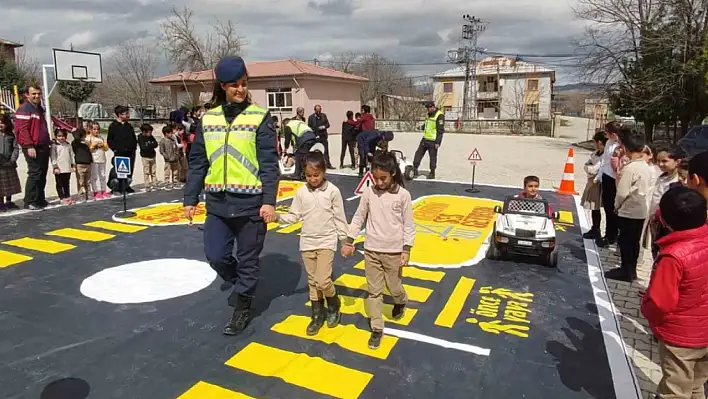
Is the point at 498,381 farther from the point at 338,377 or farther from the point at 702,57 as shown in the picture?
the point at 702,57

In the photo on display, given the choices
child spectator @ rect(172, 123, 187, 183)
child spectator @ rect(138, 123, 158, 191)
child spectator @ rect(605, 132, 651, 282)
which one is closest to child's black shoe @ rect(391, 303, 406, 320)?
child spectator @ rect(605, 132, 651, 282)

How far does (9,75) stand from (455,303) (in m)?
33.6

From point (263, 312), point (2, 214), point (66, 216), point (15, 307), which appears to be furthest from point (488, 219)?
point (2, 214)

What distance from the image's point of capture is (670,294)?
236cm

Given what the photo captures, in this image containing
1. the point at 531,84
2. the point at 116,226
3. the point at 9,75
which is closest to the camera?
the point at 116,226

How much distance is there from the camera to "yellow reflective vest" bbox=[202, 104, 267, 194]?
358 cm

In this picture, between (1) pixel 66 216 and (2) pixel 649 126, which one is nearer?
(1) pixel 66 216

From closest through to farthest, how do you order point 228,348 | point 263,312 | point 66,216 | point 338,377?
point 338,377 → point 228,348 → point 263,312 → point 66,216

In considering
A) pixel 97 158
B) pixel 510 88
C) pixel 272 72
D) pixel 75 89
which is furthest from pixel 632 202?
pixel 510 88

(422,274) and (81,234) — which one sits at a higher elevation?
(81,234)

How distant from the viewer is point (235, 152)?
11.8ft

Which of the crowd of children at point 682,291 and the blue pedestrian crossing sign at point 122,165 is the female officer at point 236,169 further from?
the blue pedestrian crossing sign at point 122,165

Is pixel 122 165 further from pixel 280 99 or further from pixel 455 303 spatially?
pixel 280 99

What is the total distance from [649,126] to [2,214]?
25.2 m
